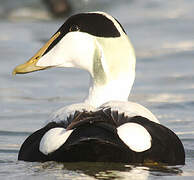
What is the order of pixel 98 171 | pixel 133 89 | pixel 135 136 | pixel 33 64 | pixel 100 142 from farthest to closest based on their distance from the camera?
pixel 133 89
pixel 33 64
pixel 98 171
pixel 135 136
pixel 100 142

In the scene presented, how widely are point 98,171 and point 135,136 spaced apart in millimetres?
411

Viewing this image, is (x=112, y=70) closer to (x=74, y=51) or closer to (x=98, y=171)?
(x=74, y=51)

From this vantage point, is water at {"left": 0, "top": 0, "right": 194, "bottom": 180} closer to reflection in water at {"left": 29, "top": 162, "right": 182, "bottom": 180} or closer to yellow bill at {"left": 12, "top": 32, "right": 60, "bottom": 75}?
reflection in water at {"left": 29, "top": 162, "right": 182, "bottom": 180}

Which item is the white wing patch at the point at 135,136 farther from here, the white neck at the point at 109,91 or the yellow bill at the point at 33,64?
the yellow bill at the point at 33,64

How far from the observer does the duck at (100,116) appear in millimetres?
5781

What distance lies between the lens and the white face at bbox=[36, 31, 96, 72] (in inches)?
266

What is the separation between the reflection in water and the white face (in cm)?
100

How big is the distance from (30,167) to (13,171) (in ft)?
0.45

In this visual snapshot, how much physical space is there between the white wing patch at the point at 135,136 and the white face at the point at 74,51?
100 centimetres

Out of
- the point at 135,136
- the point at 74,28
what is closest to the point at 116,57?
the point at 74,28

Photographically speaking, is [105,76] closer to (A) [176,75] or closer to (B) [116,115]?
(B) [116,115]

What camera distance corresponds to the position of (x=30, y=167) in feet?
20.3

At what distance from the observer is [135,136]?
581 centimetres

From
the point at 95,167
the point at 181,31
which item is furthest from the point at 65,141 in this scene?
the point at 181,31
